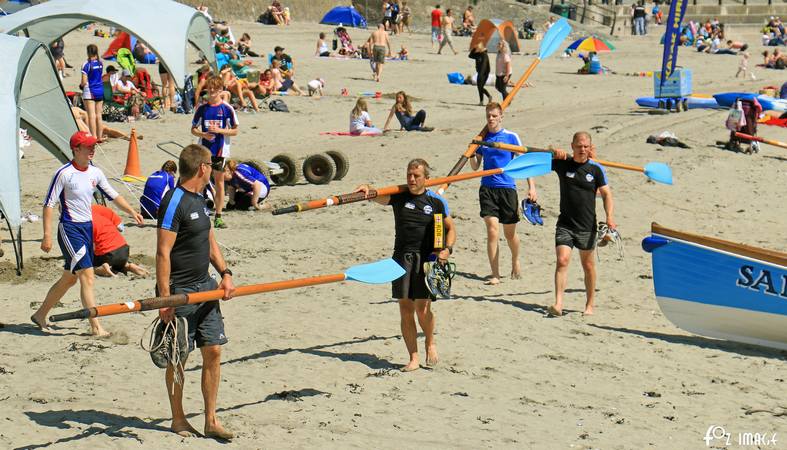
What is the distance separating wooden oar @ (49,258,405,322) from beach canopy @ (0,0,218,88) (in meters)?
9.93

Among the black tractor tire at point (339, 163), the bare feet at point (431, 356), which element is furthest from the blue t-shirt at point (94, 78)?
the bare feet at point (431, 356)

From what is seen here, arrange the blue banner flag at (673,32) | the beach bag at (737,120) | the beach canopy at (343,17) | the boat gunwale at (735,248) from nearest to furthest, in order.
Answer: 1. the boat gunwale at (735,248)
2. the beach bag at (737,120)
3. the blue banner flag at (673,32)
4. the beach canopy at (343,17)

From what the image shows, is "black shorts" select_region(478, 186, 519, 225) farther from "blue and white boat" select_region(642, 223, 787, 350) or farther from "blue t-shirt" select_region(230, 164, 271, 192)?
"blue t-shirt" select_region(230, 164, 271, 192)

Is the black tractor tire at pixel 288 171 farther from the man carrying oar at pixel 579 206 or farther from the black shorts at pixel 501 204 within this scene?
the man carrying oar at pixel 579 206

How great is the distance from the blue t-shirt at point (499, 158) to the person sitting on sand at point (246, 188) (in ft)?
12.8

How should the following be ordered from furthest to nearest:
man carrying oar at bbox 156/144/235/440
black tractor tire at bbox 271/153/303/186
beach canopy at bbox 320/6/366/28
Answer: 1. beach canopy at bbox 320/6/366/28
2. black tractor tire at bbox 271/153/303/186
3. man carrying oar at bbox 156/144/235/440

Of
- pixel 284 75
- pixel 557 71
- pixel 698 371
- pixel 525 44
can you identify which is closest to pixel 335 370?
pixel 698 371

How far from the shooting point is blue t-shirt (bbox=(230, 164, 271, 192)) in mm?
14688

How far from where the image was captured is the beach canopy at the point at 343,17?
40.2 meters

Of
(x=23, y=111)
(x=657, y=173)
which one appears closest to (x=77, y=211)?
(x=23, y=111)

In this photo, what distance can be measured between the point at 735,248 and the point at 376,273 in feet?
11.5

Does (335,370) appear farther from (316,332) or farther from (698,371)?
(698,371)
